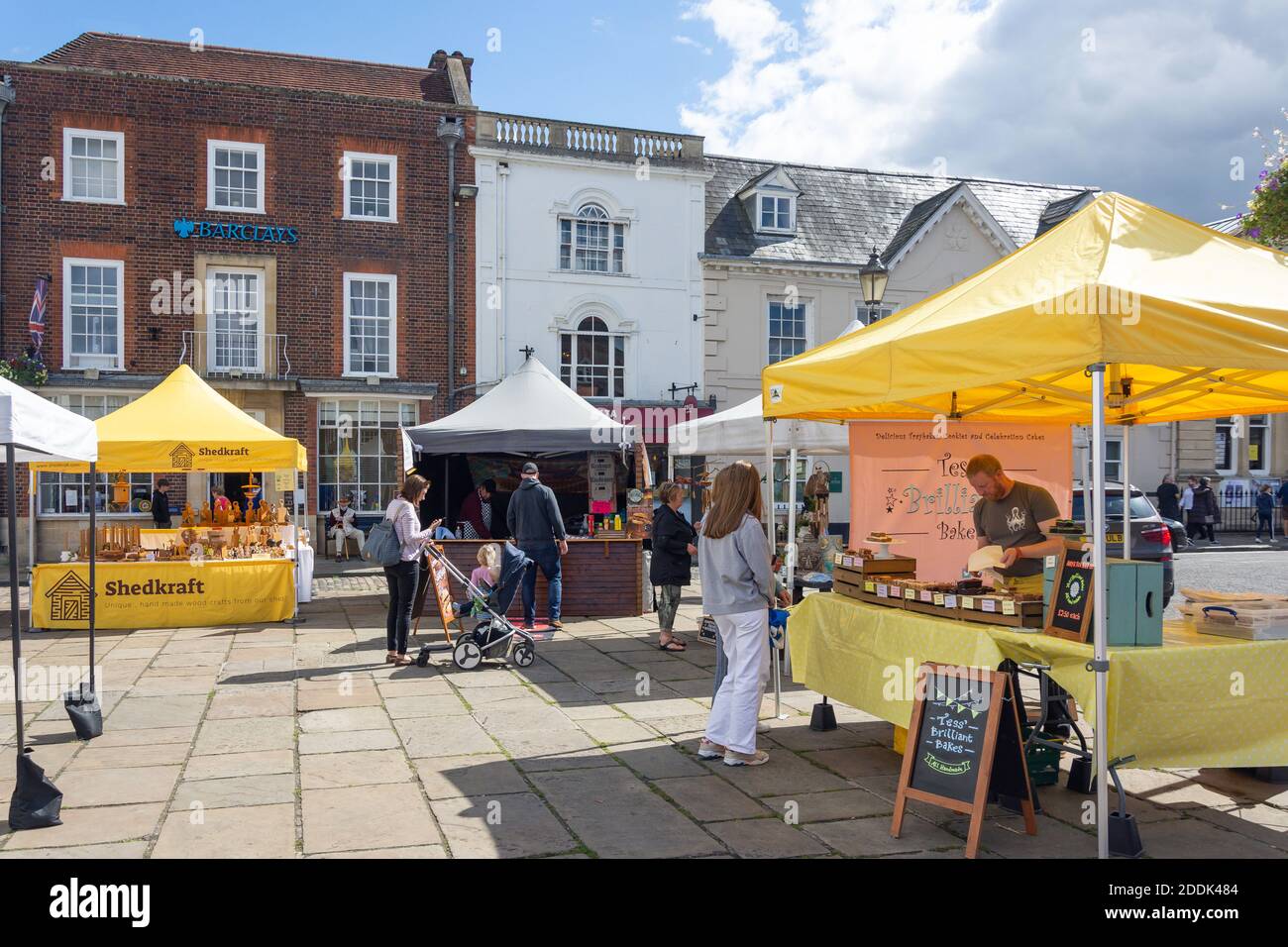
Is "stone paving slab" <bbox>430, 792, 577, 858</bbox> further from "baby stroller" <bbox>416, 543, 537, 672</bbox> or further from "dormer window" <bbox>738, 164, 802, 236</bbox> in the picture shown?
"dormer window" <bbox>738, 164, 802, 236</bbox>

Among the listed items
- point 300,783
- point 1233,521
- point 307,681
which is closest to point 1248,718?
point 300,783

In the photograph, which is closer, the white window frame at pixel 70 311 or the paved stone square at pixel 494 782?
the paved stone square at pixel 494 782

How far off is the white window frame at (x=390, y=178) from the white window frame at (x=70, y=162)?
164 inches

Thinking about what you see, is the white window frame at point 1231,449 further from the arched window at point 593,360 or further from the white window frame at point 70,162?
the white window frame at point 70,162

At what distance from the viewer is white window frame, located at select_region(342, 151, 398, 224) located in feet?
68.7

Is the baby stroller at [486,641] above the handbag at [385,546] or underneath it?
underneath

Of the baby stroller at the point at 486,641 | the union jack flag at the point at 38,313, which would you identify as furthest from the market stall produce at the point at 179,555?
the union jack flag at the point at 38,313

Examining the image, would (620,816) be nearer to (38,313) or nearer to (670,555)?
(670,555)

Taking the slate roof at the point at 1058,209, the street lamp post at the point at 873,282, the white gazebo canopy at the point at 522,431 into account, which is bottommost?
the white gazebo canopy at the point at 522,431

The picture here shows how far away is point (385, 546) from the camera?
909 cm

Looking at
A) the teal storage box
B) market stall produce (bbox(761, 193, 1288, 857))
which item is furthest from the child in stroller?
the teal storage box

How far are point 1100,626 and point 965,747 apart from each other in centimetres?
84

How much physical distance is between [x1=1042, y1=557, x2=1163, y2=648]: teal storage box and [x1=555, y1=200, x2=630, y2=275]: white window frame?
18.4 metres

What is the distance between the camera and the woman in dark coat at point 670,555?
10.3 meters
